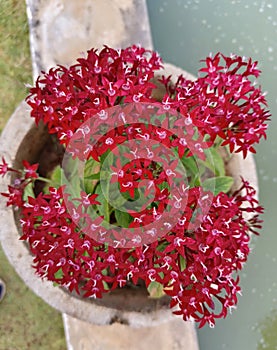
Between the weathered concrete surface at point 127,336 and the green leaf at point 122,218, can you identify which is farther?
the weathered concrete surface at point 127,336

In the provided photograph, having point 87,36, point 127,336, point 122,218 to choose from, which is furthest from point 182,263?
point 87,36

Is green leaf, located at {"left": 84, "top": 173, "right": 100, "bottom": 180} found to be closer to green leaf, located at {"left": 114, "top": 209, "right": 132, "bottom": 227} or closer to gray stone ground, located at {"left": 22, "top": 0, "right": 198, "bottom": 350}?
green leaf, located at {"left": 114, "top": 209, "right": 132, "bottom": 227}

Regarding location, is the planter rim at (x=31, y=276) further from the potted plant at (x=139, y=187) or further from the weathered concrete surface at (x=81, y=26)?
the weathered concrete surface at (x=81, y=26)

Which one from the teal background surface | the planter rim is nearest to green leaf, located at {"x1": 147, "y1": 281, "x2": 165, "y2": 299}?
the planter rim

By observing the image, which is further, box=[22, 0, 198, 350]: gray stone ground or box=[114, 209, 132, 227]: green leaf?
box=[22, 0, 198, 350]: gray stone ground

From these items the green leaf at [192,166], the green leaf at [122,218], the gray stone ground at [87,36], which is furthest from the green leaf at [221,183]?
the gray stone ground at [87,36]
